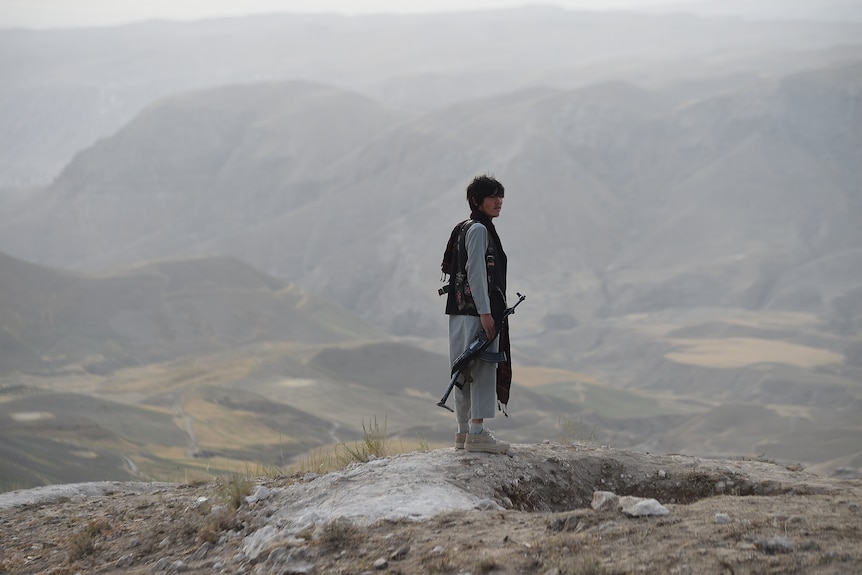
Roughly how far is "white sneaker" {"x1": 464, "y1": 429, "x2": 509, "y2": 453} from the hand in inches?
31.1

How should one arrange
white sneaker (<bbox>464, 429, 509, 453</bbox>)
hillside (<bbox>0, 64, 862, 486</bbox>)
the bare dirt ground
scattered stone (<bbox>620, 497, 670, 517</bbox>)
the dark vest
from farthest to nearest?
hillside (<bbox>0, 64, 862, 486</bbox>)
white sneaker (<bbox>464, 429, 509, 453</bbox>)
the dark vest
scattered stone (<bbox>620, 497, 670, 517</bbox>)
the bare dirt ground

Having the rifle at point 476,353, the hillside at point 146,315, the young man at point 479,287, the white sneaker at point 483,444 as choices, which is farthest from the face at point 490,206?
the hillside at point 146,315

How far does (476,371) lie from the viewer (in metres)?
6.75

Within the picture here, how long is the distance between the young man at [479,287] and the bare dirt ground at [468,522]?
504mm

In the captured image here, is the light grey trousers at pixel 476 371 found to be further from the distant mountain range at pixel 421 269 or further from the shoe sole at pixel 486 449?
the distant mountain range at pixel 421 269

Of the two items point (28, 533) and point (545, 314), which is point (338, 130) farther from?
point (28, 533)

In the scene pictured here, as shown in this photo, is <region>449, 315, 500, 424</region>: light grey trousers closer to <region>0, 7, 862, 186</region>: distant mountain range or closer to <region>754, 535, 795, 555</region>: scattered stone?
<region>754, 535, 795, 555</region>: scattered stone

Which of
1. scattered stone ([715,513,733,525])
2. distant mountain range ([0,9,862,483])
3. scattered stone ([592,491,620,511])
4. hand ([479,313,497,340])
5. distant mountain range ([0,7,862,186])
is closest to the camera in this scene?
scattered stone ([715,513,733,525])

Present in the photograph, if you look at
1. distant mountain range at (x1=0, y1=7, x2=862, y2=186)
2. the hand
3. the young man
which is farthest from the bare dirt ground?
distant mountain range at (x1=0, y1=7, x2=862, y2=186)

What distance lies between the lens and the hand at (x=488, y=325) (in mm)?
6520

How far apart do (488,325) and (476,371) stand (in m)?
0.37

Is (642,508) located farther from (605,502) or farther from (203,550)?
(203,550)

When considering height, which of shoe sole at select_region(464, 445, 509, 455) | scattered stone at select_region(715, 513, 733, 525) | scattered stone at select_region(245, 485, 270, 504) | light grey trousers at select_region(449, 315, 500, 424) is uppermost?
light grey trousers at select_region(449, 315, 500, 424)

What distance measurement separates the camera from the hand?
652cm
